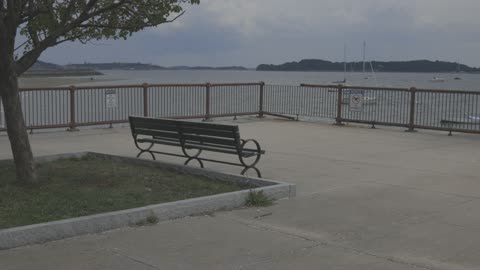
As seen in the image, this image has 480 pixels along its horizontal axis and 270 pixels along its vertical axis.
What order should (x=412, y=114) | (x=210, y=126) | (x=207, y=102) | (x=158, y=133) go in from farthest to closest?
(x=207, y=102) < (x=412, y=114) < (x=158, y=133) < (x=210, y=126)

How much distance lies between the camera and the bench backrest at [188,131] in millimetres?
9242

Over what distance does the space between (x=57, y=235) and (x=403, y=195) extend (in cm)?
476

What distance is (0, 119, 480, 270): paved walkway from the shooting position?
5.70m

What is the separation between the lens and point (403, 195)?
873cm

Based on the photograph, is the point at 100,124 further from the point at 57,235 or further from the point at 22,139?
the point at 57,235

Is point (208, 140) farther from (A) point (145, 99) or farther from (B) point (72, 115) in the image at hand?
(A) point (145, 99)

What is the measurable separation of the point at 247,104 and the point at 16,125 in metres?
14.0

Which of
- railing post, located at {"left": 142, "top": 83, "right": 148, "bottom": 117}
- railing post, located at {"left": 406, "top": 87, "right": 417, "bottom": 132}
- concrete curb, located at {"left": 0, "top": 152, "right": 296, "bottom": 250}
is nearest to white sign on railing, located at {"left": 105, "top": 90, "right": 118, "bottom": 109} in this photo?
railing post, located at {"left": 142, "top": 83, "right": 148, "bottom": 117}

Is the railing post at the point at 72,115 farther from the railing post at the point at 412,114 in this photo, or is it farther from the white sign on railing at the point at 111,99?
the railing post at the point at 412,114

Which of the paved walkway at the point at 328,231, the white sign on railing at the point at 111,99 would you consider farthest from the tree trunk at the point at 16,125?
the white sign on railing at the point at 111,99

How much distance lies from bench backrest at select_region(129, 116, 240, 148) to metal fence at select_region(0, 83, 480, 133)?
21.3ft

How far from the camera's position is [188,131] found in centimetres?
997

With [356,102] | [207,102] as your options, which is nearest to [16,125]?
[207,102]

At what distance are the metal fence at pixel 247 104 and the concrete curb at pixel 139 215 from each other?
9.56m
